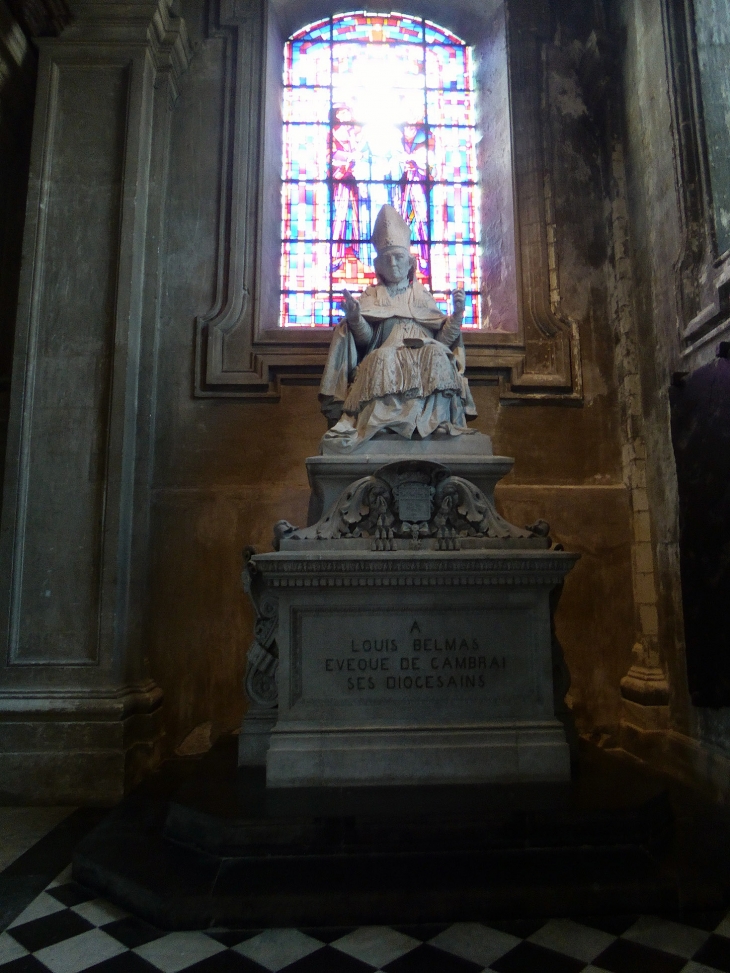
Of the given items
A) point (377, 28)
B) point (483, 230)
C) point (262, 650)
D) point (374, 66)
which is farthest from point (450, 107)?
point (262, 650)

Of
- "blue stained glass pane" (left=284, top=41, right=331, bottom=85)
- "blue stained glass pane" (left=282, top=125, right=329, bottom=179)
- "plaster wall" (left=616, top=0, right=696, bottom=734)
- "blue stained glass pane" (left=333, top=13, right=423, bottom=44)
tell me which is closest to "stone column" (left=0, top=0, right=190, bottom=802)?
"blue stained glass pane" (left=282, top=125, right=329, bottom=179)

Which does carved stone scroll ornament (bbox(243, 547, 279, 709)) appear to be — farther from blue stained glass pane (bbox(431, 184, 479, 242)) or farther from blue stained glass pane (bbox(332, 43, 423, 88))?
blue stained glass pane (bbox(332, 43, 423, 88))

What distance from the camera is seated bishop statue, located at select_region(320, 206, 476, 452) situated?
167 inches

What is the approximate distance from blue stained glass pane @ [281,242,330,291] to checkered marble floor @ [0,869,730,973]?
5.07 metres

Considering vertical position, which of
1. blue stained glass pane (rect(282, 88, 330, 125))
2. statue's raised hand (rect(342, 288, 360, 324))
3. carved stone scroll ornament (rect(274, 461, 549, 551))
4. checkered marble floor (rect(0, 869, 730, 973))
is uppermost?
blue stained glass pane (rect(282, 88, 330, 125))

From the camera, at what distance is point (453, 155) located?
6852mm

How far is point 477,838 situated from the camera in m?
2.97

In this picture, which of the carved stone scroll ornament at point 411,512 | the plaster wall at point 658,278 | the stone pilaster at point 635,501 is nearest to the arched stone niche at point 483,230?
the stone pilaster at point 635,501

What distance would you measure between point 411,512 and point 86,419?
7.94 ft

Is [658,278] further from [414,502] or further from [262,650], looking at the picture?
[262,650]

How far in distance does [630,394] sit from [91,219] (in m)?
4.22

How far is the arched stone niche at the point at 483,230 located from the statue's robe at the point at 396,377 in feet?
3.67

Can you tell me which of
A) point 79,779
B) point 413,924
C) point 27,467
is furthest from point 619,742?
point 27,467

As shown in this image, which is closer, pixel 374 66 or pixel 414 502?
pixel 414 502
